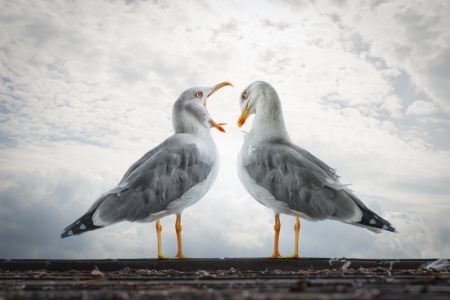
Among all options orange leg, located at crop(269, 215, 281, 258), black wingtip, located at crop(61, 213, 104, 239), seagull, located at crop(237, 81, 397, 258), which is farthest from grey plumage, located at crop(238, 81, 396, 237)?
black wingtip, located at crop(61, 213, 104, 239)

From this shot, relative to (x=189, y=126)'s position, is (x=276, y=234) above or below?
below

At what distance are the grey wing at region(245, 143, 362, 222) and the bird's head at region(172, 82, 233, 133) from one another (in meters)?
1.94

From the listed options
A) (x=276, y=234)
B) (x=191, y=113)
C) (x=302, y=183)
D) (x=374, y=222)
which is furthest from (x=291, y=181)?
(x=191, y=113)

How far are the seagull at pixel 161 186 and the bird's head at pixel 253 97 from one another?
1.13 meters

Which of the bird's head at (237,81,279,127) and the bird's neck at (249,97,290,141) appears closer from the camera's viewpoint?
the bird's neck at (249,97,290,141)

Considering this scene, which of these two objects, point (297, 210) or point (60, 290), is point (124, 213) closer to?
point (297, 210)

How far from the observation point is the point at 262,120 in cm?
999

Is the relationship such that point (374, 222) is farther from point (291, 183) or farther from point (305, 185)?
point (291, 183)

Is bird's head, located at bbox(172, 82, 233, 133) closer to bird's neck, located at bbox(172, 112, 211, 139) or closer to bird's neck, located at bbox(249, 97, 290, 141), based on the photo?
bird's neck, located at bbox(172, 112, 211, 139)

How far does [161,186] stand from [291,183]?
2.37 metres

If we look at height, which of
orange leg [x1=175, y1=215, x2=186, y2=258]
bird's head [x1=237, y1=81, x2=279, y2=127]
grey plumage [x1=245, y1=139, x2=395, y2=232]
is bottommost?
orange leg [x1=175, y1=215, x2=186, y2=258]

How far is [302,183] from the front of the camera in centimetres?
843

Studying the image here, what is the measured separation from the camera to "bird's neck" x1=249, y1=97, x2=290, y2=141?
9.70m

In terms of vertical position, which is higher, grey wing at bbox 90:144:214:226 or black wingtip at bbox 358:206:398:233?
grey wing at bbox 90:144:214:226
